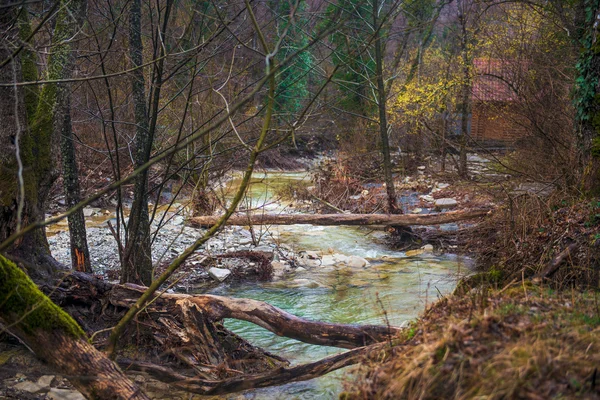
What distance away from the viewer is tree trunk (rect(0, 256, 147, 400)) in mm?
3348

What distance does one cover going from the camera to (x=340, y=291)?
877cm

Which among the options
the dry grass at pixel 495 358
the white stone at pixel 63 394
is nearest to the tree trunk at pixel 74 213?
the white stone at pixel 63 394

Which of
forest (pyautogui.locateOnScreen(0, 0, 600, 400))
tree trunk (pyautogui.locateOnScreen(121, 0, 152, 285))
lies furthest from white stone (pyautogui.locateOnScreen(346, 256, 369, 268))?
tree trunk (pyautogui.locateOnScreen(121, 0, 152, 285))

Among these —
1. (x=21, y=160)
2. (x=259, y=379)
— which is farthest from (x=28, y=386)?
(x=21, y=160)

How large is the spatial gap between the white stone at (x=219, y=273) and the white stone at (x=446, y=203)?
7.10 meters

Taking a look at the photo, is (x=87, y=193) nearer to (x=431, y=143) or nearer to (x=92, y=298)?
(x=92, y=298)

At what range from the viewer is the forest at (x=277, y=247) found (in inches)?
107

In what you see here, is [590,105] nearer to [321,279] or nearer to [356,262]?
[356,262]

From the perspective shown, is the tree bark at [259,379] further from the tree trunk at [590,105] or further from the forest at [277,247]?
the tree trunk at [590,105]

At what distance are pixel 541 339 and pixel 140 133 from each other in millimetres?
5532

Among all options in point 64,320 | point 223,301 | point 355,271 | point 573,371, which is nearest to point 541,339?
point 573,371

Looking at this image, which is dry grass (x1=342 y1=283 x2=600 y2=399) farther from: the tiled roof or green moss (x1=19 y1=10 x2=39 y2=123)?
the tiled roof

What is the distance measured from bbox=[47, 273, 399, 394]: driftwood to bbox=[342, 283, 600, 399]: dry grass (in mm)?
1769

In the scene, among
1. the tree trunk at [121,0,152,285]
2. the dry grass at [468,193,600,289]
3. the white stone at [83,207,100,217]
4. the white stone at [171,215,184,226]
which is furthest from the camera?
the white stone at [83,207,100,217]
